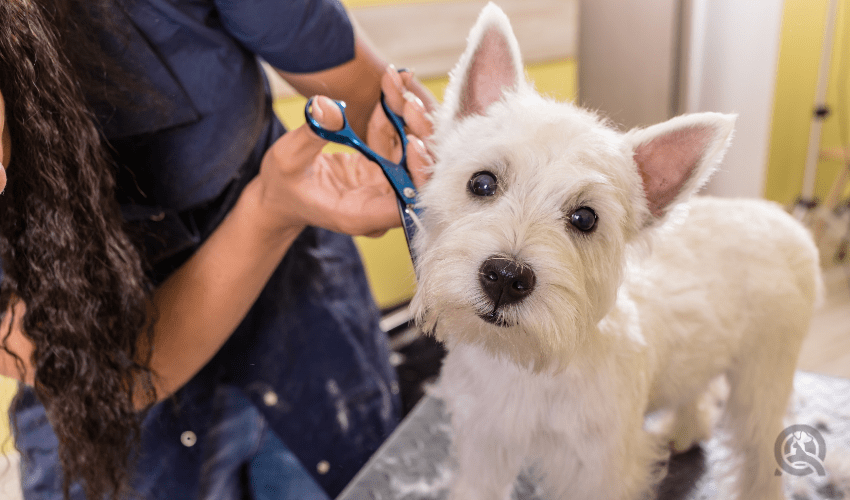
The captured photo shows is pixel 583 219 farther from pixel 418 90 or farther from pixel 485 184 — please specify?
pixel 418 90

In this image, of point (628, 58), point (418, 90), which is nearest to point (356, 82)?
point (418, 90)

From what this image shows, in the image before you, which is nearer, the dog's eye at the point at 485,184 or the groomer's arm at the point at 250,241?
the dog's eye at the point at 485,184

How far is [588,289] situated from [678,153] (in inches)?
6.7

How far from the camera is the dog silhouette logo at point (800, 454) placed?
59 cm

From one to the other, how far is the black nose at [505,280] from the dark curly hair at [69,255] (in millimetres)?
508

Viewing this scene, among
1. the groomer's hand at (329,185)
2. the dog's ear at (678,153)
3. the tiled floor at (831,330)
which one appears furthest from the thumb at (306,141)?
the tiled floor at (831,330)

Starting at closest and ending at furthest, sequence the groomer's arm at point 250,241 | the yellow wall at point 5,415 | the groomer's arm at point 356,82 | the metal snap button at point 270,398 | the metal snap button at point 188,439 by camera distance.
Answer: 1. the yellow wall at point 5,415
2. the groomer's arm at point 250,241
3. the groomer's arm at point 356,82
4. the metal snap button at point 188,439
5. the metal snap button at point 270,398

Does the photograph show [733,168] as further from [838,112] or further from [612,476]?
[612,476]

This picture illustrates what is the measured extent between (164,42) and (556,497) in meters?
0.82

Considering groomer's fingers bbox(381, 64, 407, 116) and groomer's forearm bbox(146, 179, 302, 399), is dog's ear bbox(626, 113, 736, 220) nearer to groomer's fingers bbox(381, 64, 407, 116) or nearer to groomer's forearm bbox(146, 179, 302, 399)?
groomer's fingers bbox(381, 64, 407, 116)

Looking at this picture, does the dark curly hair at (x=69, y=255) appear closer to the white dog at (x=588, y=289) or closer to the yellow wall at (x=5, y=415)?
the yellow wall at (x=5, y=415)

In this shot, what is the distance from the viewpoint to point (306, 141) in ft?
2.17

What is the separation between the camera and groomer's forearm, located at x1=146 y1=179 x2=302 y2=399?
2.80 feet

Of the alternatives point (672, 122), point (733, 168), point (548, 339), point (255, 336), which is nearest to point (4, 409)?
Result: point (255, 336)
